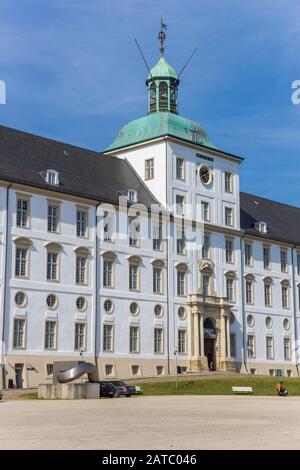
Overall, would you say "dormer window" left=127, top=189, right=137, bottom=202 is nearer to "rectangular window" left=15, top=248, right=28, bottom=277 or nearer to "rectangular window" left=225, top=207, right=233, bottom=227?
"rectangular window" left=225, top=207, right=233, bottom=227

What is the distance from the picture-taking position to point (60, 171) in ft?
189

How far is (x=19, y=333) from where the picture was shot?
168 feet

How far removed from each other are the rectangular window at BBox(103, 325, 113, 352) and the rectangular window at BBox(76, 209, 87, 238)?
7020 millimetres

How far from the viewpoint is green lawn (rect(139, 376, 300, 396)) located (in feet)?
158

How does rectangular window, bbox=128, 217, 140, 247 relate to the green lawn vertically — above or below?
above

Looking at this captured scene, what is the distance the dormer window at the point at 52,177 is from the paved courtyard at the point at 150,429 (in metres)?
28.3

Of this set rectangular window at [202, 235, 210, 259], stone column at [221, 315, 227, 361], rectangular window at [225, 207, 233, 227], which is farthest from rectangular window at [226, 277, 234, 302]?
rectangular window at [225, 207, 233, 227]

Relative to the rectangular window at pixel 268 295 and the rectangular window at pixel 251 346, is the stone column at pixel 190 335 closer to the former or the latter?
the rectangular window at pixel 251 346

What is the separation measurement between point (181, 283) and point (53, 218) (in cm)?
1380

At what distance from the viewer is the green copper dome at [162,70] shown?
2778 inches

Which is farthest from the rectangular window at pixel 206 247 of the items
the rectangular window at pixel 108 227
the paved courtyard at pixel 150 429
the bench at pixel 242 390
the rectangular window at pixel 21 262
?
the paved courtyard at pixel 150 429
